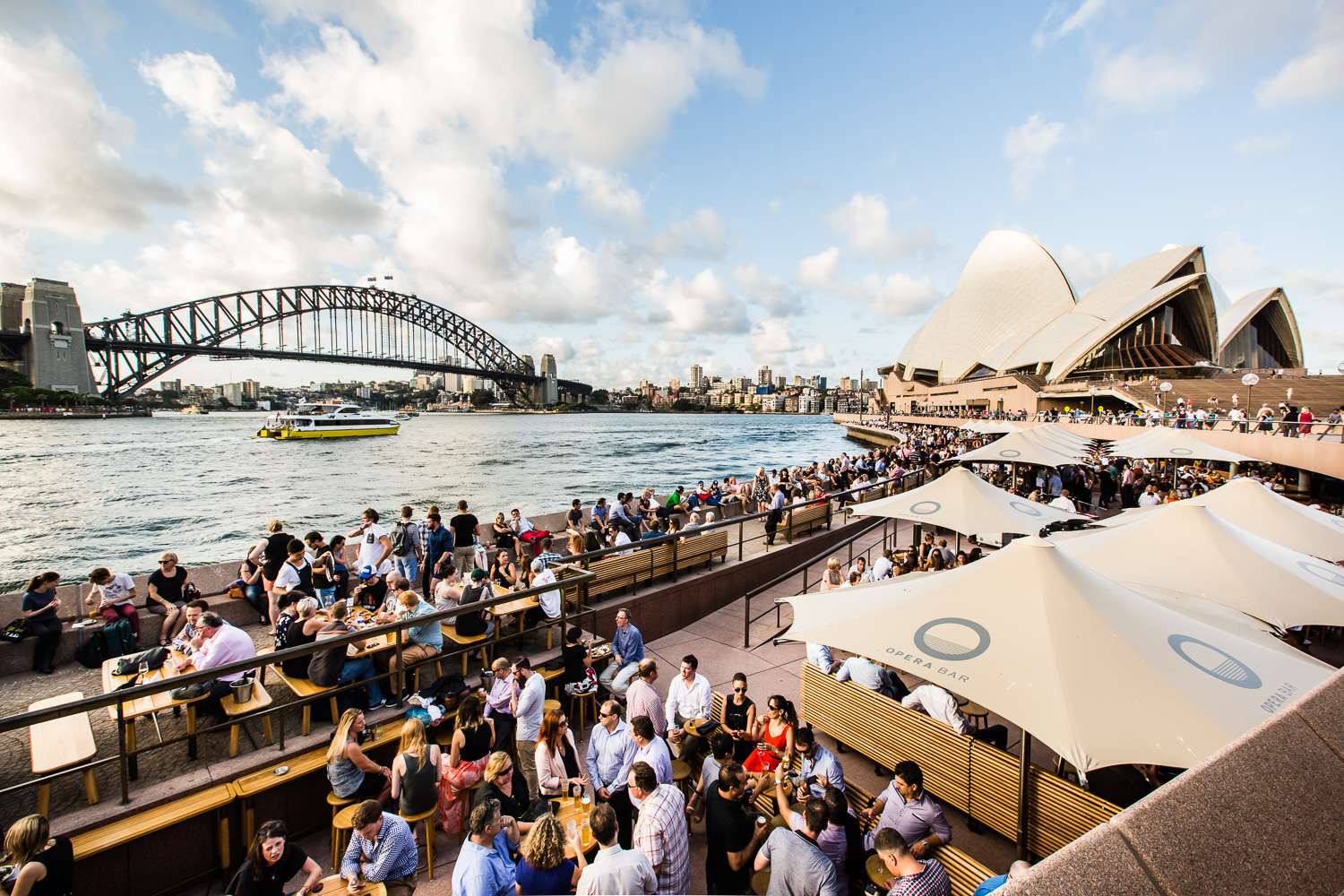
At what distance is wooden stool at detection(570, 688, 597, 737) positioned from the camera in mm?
5589

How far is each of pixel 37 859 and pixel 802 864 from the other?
13.3ft

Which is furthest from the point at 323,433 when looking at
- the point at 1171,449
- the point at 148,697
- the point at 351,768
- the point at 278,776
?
the point at 1171,449

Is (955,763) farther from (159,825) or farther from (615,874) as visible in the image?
(159,825)

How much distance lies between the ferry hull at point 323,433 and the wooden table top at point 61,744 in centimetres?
8039

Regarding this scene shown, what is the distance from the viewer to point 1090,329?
53312 mm

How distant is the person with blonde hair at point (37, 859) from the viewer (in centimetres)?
286

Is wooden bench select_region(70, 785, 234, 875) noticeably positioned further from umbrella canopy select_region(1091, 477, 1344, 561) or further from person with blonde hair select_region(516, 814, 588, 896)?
umbrella canopy select_region(1091, 477, 1344, 561)

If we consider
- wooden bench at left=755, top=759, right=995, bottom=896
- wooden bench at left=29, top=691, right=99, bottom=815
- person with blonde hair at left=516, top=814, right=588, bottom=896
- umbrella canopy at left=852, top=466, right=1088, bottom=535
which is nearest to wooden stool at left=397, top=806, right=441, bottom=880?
person with blonde hair at left=516, top=814, right=588, bottom=896

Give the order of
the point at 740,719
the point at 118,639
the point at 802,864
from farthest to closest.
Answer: the point at 118,639
the point at 740,719
the point at 802,864

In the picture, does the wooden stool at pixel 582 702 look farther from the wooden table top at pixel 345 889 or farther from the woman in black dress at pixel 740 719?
the wooden table top at pixel 345 889

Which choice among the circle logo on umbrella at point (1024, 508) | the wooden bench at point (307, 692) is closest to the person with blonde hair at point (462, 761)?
the wooden bench at point (307, 692)

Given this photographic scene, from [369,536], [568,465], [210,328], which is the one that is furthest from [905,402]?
[210,328]

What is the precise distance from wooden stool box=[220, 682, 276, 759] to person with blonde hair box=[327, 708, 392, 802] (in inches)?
31.3

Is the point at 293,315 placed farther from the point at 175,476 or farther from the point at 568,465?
the point at 568,465
